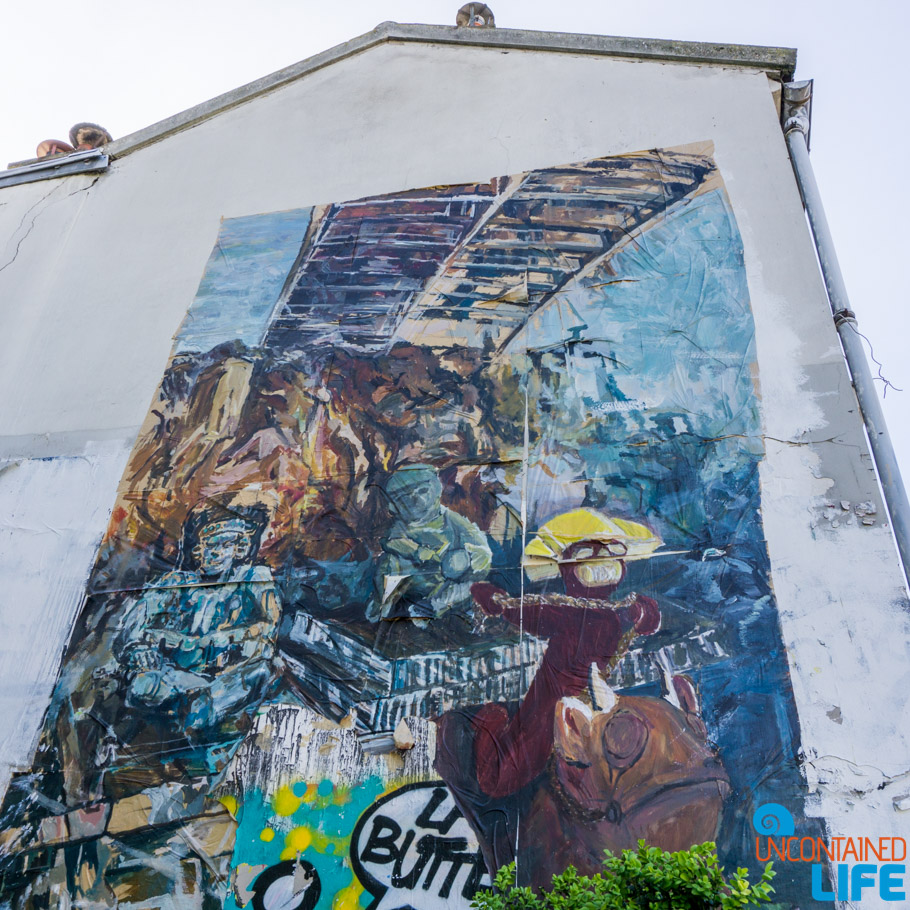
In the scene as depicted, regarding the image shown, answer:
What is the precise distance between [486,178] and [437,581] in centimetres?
360

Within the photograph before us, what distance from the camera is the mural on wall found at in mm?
4910

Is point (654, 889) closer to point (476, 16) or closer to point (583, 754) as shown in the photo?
point (583, 754)

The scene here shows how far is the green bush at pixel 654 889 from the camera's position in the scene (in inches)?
137

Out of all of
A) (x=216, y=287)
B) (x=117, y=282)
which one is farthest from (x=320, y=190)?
(x=117, y=282)

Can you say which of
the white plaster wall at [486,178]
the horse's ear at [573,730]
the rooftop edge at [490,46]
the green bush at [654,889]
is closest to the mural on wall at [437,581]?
the horse's ear at [573,730]

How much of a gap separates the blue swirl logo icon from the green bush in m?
0.85

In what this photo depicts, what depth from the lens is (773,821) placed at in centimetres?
448

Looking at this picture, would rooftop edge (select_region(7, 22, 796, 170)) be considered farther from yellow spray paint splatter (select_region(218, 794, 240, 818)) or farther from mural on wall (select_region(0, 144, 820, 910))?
yellow spray paint splatter (select_region(218, 794, 240, 818))

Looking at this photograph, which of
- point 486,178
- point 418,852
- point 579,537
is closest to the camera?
point 418,852

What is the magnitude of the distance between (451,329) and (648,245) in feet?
5.24

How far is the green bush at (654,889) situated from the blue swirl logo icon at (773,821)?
0.85 metres

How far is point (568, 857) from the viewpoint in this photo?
15.4 ft

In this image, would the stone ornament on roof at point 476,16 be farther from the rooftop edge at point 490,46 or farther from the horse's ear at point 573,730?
the horse's ear at point 573,730

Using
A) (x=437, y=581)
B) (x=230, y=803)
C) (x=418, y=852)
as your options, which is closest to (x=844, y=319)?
(x=437, y=581)
